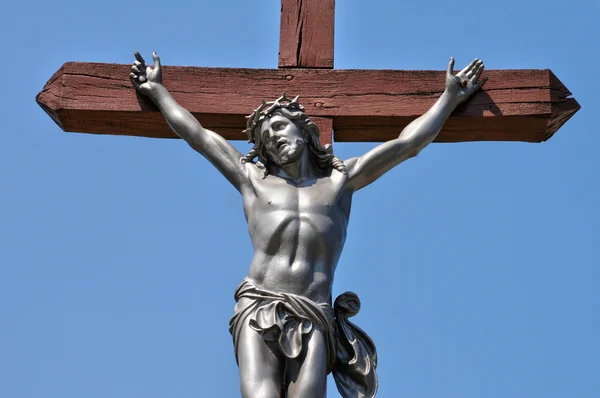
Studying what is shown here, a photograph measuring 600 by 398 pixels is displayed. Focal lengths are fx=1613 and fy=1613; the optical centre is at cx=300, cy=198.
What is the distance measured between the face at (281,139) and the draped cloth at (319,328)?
68cm

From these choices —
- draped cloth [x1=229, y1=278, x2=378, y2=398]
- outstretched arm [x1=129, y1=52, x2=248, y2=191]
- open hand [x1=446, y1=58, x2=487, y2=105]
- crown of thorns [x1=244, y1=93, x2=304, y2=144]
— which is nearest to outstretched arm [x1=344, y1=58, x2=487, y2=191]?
open hand [x1=446, y1=58, x2=487, y2=105]

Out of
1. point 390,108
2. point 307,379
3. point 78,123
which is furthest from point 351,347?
point 78,123

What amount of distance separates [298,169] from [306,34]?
1.03 m

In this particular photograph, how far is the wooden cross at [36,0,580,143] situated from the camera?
338 inches

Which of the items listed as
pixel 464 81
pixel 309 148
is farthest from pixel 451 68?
pixel 309 148

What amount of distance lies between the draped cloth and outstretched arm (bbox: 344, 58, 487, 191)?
27.0 inches

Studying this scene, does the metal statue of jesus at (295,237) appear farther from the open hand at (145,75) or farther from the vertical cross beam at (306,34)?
the vertical cross beam at (306,34)

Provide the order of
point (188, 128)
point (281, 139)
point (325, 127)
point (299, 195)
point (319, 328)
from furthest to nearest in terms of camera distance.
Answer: point (325, 127) → point (188, 128) → point (281, 139) → point (299, 195) → point (319, 328)

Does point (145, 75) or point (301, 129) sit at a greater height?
point (145, 75)

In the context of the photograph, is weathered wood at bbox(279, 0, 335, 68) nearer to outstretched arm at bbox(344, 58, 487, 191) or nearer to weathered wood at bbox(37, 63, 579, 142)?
weathered wood at bbox(37, 63, 579, 142)

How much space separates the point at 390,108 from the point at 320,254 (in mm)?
1206

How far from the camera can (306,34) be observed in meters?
8.75

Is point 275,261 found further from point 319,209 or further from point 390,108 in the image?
point 390,108

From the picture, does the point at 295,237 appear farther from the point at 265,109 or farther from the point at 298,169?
the point at 265,109
